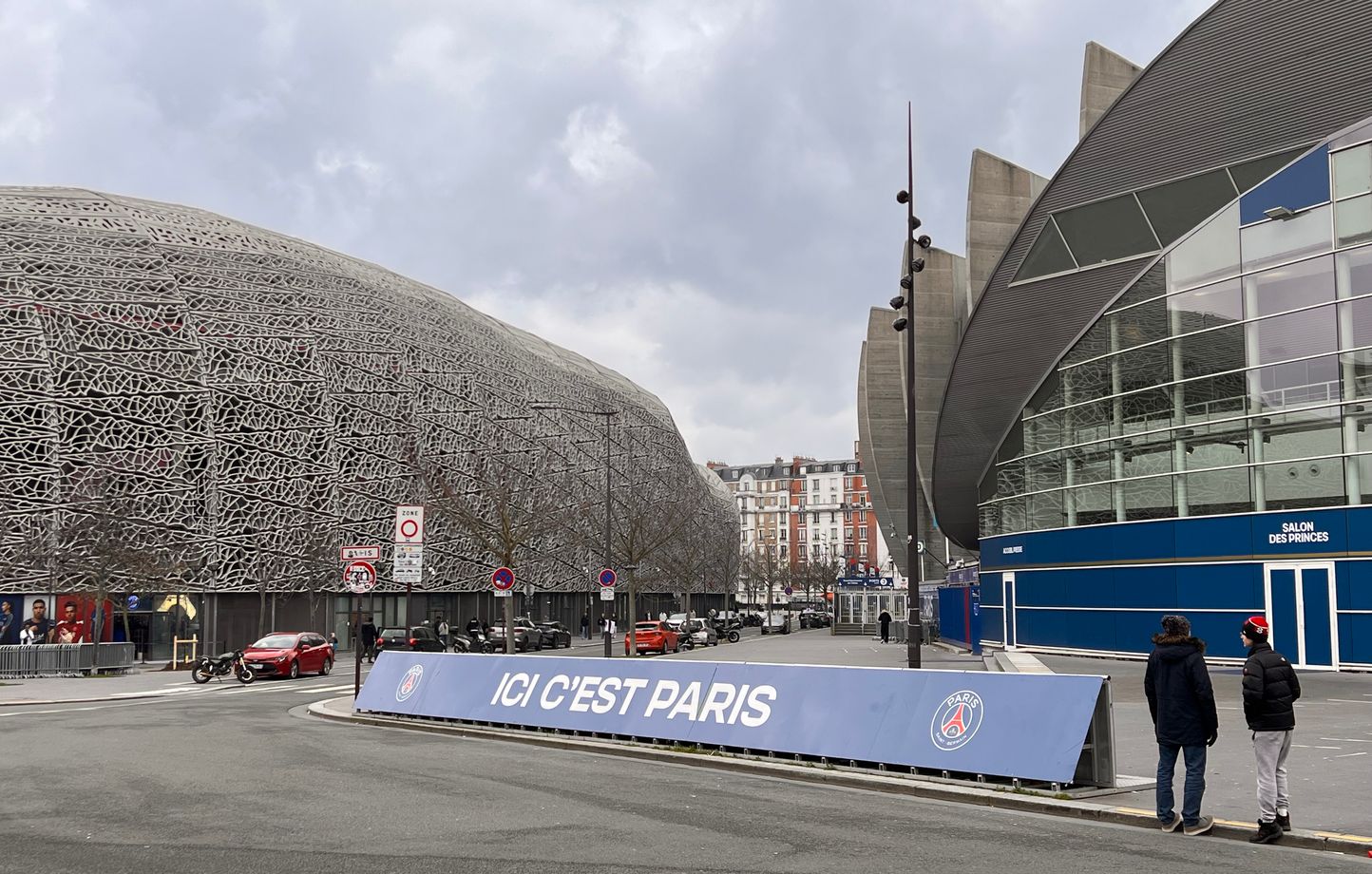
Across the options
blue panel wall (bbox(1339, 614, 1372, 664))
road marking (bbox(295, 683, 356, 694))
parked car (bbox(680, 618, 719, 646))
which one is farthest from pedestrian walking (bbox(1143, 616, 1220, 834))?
parked car (bbox(680, 618, 719, 646))

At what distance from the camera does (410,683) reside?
20.5m

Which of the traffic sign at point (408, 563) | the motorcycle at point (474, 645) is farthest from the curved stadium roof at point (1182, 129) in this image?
the motorcycle at point (474, 645)

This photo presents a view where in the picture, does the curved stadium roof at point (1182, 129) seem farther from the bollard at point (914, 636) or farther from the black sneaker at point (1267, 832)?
the black sneaker at point (1267, 832)

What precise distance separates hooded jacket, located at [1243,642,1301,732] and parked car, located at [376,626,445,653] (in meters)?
33.7

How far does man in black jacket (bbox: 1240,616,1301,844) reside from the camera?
920 centimetres

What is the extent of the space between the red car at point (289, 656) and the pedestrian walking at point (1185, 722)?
28613mm

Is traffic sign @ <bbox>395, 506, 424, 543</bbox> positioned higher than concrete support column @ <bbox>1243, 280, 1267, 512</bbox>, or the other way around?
concrete support column @ <bbox>1243, 280, 1267, 512</bbox>

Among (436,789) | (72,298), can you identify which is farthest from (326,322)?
(436,789)

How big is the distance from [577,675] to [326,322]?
4540 cm

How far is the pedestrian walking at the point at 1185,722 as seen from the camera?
9625mm

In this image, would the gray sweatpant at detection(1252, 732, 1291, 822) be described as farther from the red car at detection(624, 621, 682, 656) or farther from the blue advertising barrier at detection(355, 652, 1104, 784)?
the red car at detection(624, 621, 682, 656)

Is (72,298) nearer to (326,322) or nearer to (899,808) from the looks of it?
(326,322)

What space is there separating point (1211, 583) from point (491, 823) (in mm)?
23390

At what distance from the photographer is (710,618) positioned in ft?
253
